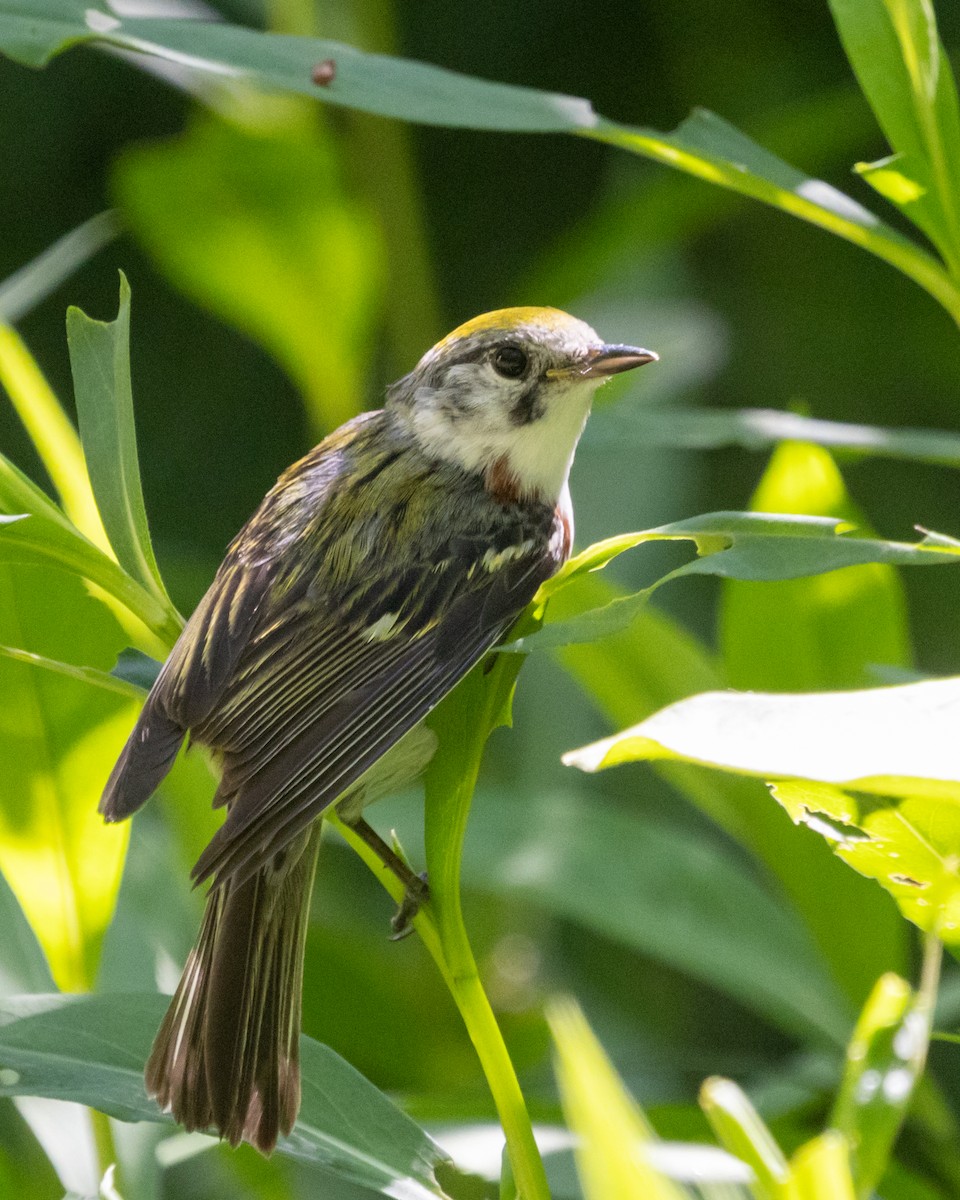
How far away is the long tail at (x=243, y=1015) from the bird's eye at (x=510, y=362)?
84cm

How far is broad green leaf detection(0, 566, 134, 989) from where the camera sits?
1301 mm

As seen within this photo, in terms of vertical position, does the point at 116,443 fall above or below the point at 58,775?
above

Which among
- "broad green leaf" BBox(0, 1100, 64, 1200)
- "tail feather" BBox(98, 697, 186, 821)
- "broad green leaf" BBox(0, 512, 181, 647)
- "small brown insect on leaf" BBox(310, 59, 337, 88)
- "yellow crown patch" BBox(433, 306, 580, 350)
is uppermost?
"small brown insect on leaf" BBox(310, 59, 337, 88)

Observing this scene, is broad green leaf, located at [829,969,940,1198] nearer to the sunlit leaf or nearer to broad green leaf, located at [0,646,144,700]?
broad green leaf, located at [0,646,144,700]

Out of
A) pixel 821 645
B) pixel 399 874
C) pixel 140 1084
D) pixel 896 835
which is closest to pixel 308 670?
pixel 399 874

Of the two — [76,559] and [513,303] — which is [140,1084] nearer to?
[76,559]

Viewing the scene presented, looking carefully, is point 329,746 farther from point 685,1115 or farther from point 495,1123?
point 685,1115

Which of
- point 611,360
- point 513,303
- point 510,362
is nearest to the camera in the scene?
point 611,360

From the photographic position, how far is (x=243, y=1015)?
141 centimetres

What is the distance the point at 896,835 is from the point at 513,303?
89.6 inches

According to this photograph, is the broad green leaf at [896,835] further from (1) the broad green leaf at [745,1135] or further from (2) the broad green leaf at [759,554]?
(1) the broad green leaf at [745,1135]

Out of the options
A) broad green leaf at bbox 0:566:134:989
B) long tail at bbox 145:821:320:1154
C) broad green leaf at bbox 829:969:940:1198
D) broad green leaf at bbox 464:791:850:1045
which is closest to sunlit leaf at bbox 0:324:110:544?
broad green leaf at bbox 0:566:134:989

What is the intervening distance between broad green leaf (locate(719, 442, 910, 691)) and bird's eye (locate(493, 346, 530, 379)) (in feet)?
1.96

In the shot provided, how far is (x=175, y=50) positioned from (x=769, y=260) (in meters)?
2.18
